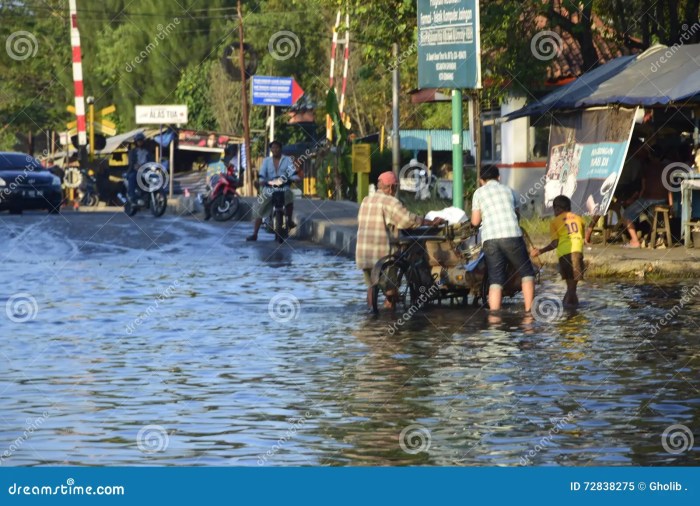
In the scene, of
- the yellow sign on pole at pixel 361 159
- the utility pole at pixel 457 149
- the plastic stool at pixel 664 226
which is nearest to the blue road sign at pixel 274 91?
the yellow sign on pole at pixel 361 159

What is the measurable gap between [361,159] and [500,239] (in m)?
18.7

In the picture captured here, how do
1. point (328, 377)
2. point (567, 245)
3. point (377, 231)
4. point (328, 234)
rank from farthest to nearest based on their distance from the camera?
1. point (328, 234)
2. point (567, 245)
3. point (377, 231)
4. point (328, 377)

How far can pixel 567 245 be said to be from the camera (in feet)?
56.9

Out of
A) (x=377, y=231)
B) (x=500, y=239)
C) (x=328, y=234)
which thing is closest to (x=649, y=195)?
(x=328, y=234)

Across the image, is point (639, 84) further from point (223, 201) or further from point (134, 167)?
point (134, 167)

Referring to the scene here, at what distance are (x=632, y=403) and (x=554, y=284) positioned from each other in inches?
376

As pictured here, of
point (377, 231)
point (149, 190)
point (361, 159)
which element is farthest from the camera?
point (149, 190)

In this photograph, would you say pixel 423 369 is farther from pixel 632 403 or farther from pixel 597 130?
pixel 597 130

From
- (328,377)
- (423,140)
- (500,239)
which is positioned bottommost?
(328,377)

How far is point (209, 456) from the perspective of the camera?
27.3 feet

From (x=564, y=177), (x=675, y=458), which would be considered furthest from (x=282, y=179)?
(x=675, y=458)

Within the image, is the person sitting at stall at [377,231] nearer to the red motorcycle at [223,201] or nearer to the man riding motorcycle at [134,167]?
the red motorcycle at [223,201]

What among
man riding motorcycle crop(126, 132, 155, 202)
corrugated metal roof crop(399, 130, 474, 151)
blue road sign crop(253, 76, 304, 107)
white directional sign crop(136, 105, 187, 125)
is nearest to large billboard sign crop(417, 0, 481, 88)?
man riding motorcycle crop(126, 132, 155, 202)

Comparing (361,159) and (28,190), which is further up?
(361,159)
